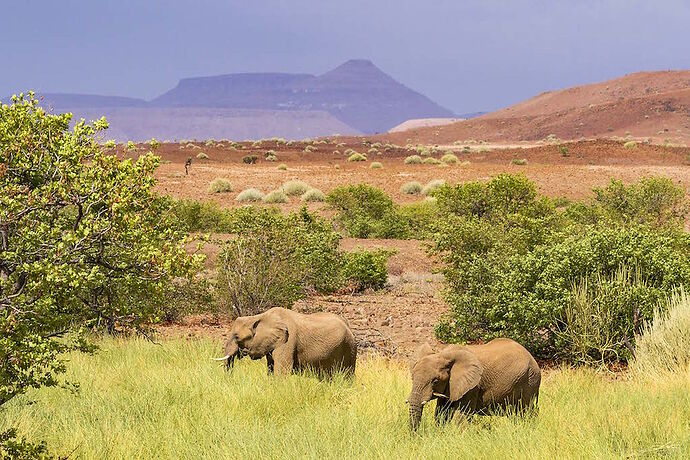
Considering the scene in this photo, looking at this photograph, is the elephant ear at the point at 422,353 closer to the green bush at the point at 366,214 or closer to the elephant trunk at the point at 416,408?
the elephant trunk at the point at 416,408

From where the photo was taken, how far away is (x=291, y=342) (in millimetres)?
8297

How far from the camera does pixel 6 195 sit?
5.19m

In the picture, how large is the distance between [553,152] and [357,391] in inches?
2281

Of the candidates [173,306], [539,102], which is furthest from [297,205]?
[539,102]

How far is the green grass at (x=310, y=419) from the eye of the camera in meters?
5.99

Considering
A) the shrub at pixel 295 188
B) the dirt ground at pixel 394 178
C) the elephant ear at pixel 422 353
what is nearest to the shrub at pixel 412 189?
the dirt ground at pixel 394 178

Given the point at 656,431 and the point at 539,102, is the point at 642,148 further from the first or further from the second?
the point at 539,102

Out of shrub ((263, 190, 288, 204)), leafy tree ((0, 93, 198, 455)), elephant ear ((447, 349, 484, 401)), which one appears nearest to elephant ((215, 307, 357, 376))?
elephant ear ((447, 349, 484, 401))

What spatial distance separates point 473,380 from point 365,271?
1203cm

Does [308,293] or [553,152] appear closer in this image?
[308,293]

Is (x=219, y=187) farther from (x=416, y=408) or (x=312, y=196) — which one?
(x=416, y=408)

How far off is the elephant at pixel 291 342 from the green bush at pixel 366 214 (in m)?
18.8

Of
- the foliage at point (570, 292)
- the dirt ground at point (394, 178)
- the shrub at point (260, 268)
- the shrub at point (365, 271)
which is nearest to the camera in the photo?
the foliage at point (570, 292)

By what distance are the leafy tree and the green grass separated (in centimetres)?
114
